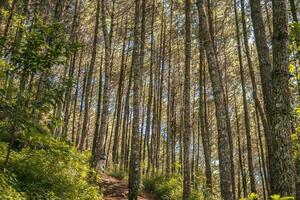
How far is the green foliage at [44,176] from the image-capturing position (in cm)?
610

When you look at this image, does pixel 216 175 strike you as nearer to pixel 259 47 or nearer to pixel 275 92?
pixel 259 47

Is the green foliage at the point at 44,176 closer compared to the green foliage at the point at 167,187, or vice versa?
the green foliage at the point at 44,176

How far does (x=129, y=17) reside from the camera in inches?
839

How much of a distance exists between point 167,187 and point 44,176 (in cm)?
777

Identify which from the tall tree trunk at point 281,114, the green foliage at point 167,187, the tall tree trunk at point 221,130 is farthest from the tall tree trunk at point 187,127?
the tall tree trunk at point 281,114

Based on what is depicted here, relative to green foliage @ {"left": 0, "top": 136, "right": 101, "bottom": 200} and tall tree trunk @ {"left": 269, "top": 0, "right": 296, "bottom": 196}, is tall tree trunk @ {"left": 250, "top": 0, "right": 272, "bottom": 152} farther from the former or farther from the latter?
green foliage @ {"left": 0, "top": 136, "right": 101, "bottom": 200}

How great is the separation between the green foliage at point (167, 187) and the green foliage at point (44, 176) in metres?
4.95

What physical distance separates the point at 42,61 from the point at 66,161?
2.85 meters

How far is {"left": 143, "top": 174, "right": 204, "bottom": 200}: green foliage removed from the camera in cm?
1308

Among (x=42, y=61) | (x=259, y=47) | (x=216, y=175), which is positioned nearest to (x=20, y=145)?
(x=42, y=61)

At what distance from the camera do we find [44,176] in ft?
23.8

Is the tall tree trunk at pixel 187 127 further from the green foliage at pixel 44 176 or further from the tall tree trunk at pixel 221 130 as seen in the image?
the green foliage at pixel 44 176

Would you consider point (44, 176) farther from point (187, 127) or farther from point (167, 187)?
point (167, 187)

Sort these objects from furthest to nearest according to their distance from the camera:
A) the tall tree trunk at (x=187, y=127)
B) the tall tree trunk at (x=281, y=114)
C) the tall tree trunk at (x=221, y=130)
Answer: the tall tree trunk at (x=187, y=127)
the tall tree trunk at (x=221, y=130)
the tall tree trunk at (x=281, y=114)
